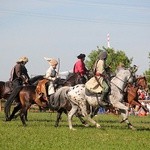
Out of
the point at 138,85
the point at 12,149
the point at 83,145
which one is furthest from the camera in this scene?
the point at 138,85

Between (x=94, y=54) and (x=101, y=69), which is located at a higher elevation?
(x=94, y=54)

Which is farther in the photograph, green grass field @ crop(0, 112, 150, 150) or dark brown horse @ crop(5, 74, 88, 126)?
dark brown horse @ crop(5, 74, 88, 126)

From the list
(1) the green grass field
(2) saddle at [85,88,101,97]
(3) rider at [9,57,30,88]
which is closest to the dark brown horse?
(2) saddle at [85,88,101,97]

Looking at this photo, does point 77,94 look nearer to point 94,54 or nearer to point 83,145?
point 83,145

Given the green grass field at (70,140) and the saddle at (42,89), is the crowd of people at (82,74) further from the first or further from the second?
the green grass field at (70,140)

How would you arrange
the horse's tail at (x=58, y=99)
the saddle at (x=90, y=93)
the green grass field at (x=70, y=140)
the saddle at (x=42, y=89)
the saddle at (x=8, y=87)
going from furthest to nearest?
1. the saddle at (x=8, y=87)
2. the saddle at (x=42, y=89)
3. the horse's tail at (x=58, y=99)
4. the saddle at (x=90, y=93)
5. the green grass field at (x=70, y=140)

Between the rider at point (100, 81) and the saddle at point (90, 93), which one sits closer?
the rider at point (100, 81)

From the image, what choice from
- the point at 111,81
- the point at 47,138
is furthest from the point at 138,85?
the point at 47,138

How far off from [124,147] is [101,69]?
5130 millimetres

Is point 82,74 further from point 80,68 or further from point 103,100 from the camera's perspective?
point 103,100

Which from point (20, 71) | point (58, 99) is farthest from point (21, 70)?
point (58, 99)

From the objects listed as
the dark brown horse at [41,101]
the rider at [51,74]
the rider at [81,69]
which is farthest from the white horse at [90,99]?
the rider at [81,69]

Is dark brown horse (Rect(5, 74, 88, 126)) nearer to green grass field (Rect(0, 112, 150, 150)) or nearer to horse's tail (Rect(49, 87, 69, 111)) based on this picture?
horse's tail (Rect(49, 87, 69, 111))

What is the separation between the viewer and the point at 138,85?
22.6m
